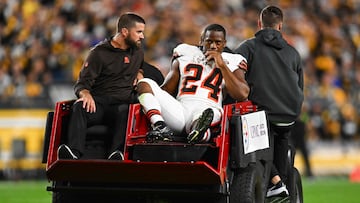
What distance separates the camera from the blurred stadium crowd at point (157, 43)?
18375mm

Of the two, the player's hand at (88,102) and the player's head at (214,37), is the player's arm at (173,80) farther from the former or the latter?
the player's hand at (88,102)

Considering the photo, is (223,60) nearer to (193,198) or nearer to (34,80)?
(193,198)

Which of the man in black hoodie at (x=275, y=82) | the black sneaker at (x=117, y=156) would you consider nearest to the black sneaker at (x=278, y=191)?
the man in black hoodie at (x=275, y=82)

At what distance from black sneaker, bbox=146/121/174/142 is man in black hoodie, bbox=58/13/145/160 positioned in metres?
0.39

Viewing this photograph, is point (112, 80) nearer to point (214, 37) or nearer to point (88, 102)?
point (88, 102)

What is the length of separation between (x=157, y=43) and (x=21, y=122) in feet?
11.5

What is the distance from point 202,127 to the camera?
717 centimetres

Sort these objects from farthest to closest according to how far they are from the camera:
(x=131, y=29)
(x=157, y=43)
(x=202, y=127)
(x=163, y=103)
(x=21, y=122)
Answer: (x=157, y=43)
(x=21, y=122)
(x=131, y=29)
(x=163, y=103)
(x=202, y=127)

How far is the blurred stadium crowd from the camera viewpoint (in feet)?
60.3

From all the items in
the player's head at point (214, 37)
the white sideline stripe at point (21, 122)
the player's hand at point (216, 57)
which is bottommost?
the player's hand at point (216, 57)

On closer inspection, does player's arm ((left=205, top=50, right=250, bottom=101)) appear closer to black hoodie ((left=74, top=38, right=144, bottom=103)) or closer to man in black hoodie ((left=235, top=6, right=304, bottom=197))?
man in black hoodie ((left=235, top=6, right=304, bottom=197))

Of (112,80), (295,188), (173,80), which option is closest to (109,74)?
(112,80)

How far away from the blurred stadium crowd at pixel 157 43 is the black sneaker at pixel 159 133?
10.2 m

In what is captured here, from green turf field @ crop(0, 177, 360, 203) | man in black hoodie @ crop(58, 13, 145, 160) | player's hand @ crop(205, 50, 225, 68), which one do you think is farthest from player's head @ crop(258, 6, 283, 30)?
green turf field @ crop(0, 177, 360, 203)
